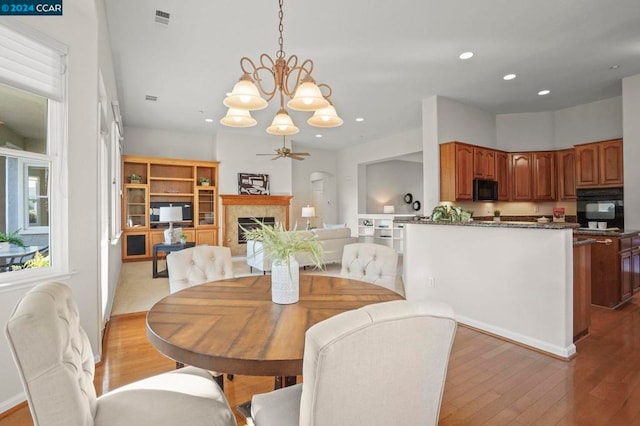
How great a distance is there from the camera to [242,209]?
8031 millimetres

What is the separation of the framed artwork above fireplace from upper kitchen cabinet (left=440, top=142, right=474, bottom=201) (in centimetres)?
463

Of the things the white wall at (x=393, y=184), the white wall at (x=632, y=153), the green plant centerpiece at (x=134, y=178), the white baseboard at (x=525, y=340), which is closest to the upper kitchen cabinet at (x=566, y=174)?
the white wall at (x=632, y=153)

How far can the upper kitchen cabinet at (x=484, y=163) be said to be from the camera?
17.7 ft

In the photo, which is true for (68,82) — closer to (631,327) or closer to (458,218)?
(458,218)

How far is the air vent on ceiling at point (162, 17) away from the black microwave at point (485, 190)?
16.0ft

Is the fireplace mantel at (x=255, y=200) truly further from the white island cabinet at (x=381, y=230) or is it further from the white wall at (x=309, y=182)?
the white island cabinet at (x=381, y=230)

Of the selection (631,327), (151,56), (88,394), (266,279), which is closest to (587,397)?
(631,327)

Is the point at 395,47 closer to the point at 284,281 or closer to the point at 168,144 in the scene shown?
the point at 284,281

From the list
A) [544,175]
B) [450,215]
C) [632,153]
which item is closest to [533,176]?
[544,175]

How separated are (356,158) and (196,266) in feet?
24.8

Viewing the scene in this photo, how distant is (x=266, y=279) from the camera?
7.04 ft

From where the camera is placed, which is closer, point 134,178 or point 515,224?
point 515,224

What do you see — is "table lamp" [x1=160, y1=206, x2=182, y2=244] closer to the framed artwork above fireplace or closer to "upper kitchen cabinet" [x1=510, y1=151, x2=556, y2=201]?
the framed artwork above fireplace

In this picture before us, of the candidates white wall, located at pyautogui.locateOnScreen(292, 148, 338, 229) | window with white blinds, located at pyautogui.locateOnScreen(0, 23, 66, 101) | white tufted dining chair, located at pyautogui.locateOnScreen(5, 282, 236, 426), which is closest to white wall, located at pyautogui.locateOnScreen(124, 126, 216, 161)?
white wall, located at pyautogui.locateOnScreen(292, 148, 338, 229)
